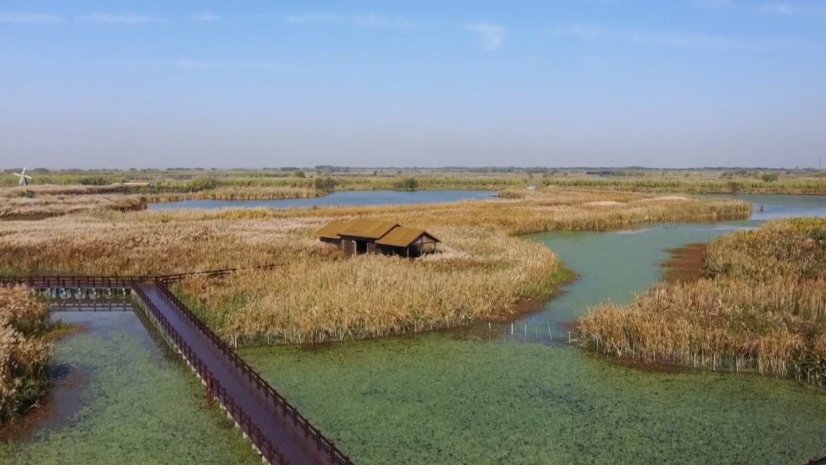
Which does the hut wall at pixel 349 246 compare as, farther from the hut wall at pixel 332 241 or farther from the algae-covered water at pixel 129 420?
the algae-covered water at pixel 129 420

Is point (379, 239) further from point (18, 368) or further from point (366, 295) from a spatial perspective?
point (18, 368)

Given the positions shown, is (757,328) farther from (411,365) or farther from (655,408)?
(411,365)

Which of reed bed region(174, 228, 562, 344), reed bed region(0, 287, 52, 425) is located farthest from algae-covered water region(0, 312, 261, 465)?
reed bed region(174, 228, 562, 344)

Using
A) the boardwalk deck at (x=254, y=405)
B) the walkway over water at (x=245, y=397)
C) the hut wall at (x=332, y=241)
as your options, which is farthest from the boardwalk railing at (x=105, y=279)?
the boardwalk deck at (x=254, y=405)

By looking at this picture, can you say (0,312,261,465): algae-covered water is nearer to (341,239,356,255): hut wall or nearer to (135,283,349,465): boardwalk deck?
(135,283,349,465): boardwalk deck

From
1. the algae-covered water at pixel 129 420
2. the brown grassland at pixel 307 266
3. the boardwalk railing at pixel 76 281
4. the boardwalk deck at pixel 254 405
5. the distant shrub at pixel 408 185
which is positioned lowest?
the algae-covered water at pixel 129 420

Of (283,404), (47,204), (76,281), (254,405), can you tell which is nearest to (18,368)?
(254,405)

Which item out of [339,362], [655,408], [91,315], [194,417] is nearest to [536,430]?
[655,408]
